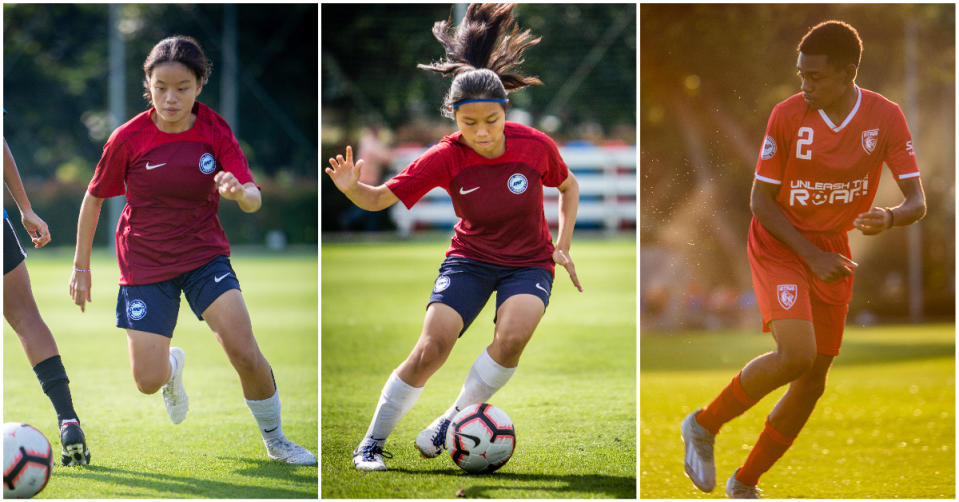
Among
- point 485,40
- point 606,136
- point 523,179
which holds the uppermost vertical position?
point 606,136

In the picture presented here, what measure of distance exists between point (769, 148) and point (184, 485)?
8.05ft

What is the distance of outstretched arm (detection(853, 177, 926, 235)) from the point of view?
330 centimetres

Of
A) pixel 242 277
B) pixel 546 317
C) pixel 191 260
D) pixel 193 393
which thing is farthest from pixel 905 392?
pixel 242 277

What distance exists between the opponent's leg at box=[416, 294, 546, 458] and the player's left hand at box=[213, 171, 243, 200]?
1.07 m

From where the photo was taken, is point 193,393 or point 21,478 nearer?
point 21,478

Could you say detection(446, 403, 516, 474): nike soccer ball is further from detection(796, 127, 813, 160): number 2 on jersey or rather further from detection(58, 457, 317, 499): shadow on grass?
detection(796, 127, 813, 160): number 2 on jersey

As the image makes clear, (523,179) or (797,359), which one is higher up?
(523,179)

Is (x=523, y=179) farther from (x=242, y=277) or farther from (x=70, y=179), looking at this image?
(x=70, y=179)

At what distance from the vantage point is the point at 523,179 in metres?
3.82

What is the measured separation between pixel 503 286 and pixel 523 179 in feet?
1.38

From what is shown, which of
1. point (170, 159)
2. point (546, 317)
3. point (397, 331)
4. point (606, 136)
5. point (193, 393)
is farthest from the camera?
point (606, 136)

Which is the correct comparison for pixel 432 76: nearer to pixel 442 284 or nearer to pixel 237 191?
pixel 442 284

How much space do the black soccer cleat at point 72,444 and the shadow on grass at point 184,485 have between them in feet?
0.16

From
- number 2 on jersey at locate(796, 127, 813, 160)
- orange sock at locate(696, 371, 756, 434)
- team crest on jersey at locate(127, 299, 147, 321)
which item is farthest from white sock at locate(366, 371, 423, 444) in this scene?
number 2 on jersey at locate(796, 127, 813, 160)
